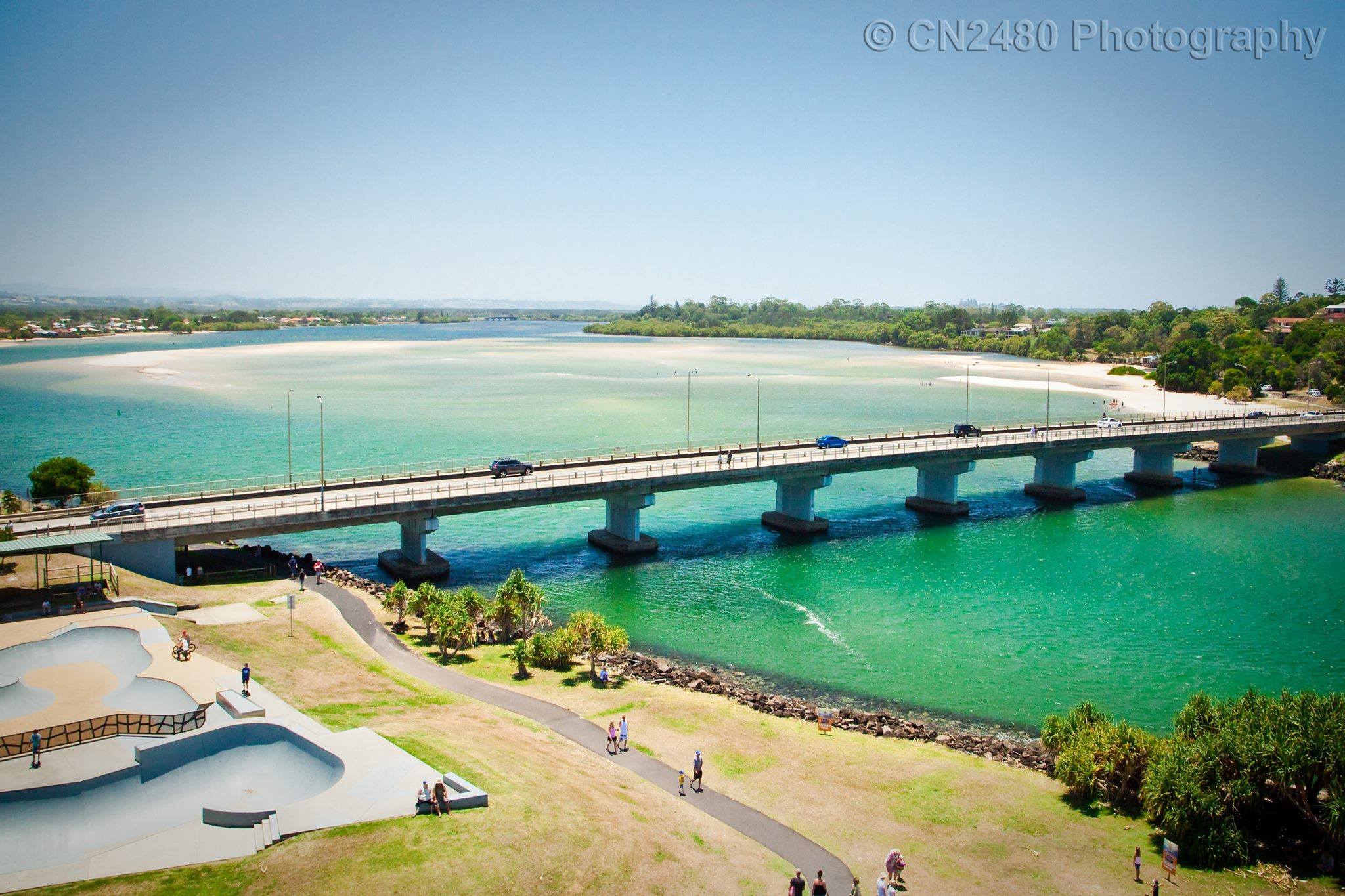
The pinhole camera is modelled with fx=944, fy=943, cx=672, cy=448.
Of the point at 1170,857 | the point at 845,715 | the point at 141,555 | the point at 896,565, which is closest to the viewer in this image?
the point at 1170,857

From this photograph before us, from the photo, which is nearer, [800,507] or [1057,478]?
[800,507]

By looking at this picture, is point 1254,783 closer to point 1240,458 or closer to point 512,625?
point 512,625

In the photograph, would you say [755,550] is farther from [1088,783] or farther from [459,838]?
[459,838]

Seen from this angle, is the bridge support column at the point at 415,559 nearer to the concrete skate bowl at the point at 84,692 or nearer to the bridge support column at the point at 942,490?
the concrete skate bowl at the point at 84,692

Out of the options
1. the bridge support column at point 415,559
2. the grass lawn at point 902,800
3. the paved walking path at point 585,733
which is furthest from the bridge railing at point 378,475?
the grass lawn at point 902,800

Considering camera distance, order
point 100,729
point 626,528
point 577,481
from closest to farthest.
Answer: point 100,729, point 577,481, point 626,528

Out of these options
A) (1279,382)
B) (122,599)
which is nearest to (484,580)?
(122,599)

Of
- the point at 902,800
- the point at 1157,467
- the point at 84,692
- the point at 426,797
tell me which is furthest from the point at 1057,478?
the point at 84,692

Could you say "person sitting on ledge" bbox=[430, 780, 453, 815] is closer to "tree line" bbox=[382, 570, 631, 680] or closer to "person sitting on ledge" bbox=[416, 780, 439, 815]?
"person sitting on ledge" bbox=[416, 780, 439, 815]
